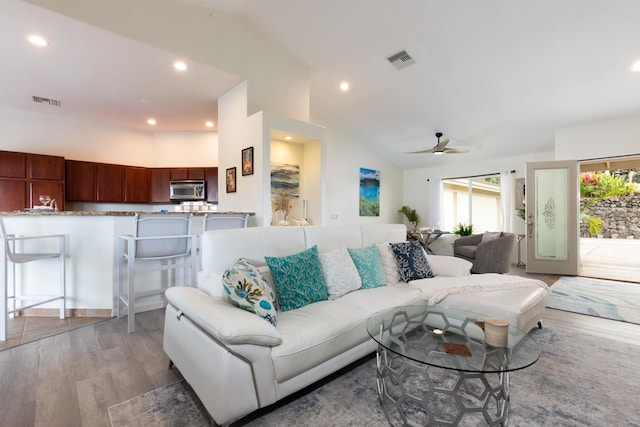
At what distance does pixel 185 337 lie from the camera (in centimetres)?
173

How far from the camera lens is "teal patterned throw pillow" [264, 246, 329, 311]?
7.03 ft

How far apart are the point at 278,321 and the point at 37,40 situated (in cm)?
391

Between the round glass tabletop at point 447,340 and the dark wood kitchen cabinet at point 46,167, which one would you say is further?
the dark wood kitchen cabinet at point 46,167

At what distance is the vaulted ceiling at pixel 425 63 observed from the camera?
317 centimetres

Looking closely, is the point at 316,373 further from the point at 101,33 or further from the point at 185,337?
the point at 101,33

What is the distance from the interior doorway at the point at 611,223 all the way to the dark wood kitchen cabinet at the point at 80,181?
908 cm

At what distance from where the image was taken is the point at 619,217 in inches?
319

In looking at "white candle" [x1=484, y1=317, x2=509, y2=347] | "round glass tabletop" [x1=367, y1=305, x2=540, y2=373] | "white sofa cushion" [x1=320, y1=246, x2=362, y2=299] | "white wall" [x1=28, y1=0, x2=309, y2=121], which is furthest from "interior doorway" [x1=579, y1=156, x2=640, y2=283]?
"white wall" [x1=28, y1=0, x2=309, y2=121]

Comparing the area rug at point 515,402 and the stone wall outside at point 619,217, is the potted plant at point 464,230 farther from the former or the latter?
the area rug at point 515,402

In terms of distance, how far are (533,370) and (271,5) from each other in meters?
4.62

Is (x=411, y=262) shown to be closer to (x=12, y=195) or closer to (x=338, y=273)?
(x=338, y=273)

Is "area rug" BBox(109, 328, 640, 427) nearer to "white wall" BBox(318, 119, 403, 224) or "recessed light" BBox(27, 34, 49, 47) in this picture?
"recessed light" BBox(27, 34, 49, 47)

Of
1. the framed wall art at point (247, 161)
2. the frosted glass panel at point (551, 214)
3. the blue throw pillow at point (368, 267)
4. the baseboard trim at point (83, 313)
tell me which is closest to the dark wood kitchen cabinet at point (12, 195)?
the baseboard trim at point (83, 313)

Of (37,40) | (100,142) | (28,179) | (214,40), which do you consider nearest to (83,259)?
(37,40)
